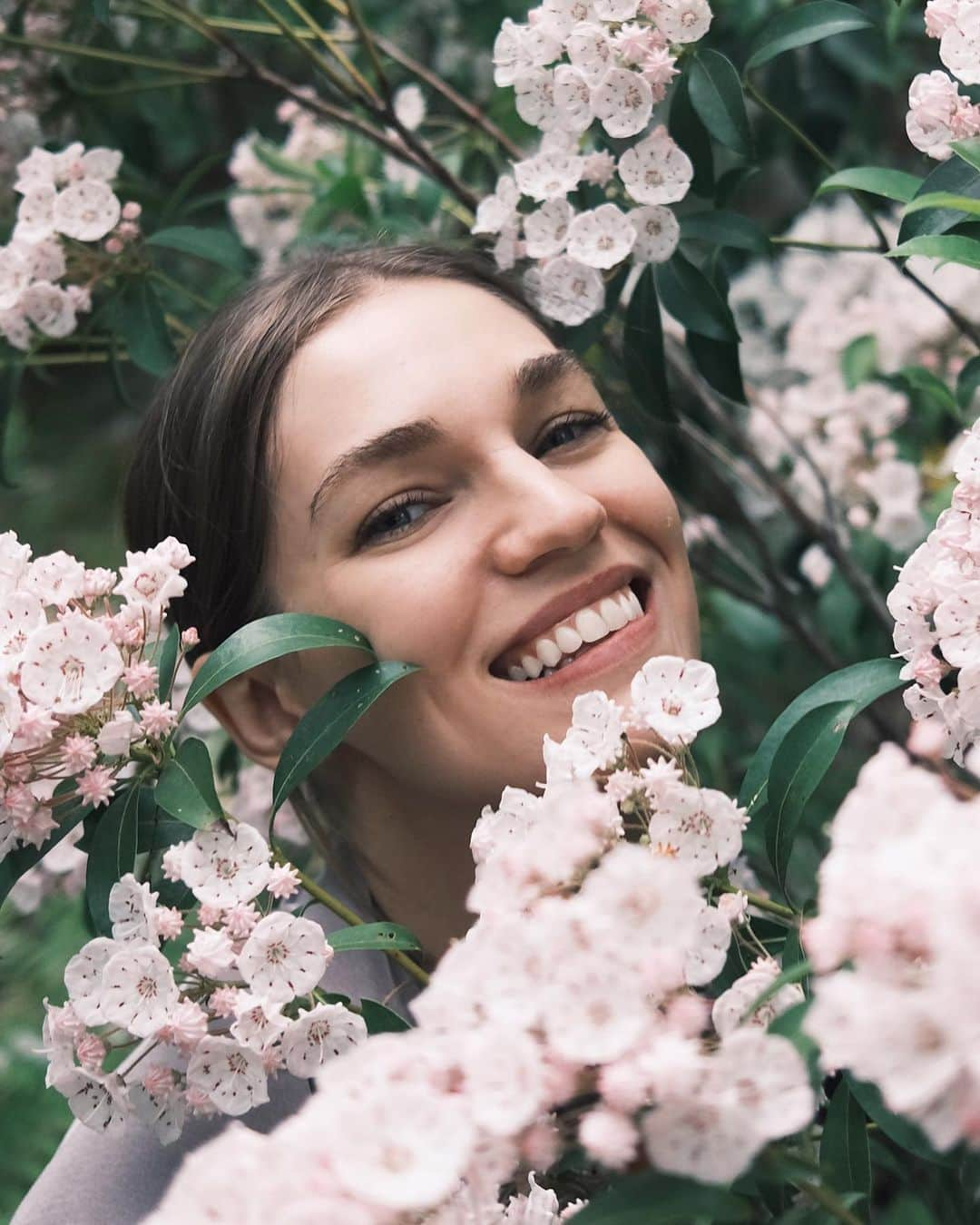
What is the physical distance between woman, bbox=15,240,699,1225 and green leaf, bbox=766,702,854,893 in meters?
0.18

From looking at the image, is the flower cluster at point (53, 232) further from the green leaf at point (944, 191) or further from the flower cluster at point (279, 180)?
the green leaf at point (944, 191)

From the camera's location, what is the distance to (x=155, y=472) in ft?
5.62

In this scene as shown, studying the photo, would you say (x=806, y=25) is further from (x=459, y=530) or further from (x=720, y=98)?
(x=459, y=530)

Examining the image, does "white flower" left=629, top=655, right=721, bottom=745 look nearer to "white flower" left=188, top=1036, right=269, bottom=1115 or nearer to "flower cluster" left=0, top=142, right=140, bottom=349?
"white flower" left=188, top=1036, right=269, bottom=1115

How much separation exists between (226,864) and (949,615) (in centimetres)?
61

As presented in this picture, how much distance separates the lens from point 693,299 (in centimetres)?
167

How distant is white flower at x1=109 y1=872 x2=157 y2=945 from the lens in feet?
3.84

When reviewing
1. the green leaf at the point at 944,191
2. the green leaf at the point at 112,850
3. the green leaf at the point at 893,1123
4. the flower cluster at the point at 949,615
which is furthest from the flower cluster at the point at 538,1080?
the green leaf at the point at 944,191

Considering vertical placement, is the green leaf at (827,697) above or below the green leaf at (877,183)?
below

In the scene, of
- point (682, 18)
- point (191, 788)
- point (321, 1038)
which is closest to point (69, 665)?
point (191, 788)

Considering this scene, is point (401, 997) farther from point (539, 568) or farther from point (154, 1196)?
point (539, 568)

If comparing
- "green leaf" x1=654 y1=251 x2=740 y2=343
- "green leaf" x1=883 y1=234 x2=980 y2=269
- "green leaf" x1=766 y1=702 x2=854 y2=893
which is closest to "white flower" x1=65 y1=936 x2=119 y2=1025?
"green leaf" x1=766 y1=702 x2=854 y2=893

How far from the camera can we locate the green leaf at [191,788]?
3.82 ft

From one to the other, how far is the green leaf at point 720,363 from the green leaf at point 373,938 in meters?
0.82
